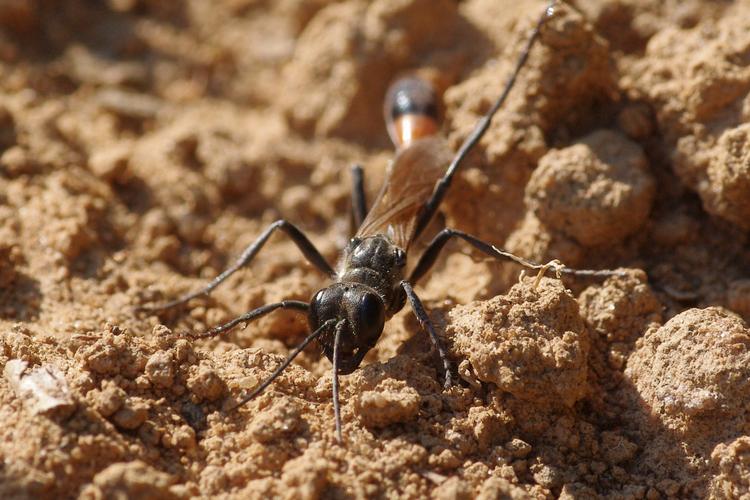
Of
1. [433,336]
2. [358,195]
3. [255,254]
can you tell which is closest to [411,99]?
[358,195]

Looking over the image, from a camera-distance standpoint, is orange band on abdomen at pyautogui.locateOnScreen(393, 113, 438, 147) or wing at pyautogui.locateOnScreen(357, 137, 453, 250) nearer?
wing at pyautogui.locateOnScreen(357, 137, 453, 250)

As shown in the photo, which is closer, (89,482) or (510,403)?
(89,482)

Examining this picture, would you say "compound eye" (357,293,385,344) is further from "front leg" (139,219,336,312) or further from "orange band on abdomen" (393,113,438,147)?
"orange band on abdomen" (393,113,438,147)

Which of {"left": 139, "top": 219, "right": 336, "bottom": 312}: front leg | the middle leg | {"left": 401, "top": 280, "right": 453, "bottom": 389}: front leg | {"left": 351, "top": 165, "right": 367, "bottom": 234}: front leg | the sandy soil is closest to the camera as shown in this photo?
the sandy soil

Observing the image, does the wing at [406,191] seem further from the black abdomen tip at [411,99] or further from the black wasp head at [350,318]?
the black wasp head at [350,318]

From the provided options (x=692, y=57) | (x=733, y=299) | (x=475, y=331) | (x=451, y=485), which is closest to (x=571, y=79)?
(x=692, y=57)

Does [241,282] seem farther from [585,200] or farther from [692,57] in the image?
[692,57]

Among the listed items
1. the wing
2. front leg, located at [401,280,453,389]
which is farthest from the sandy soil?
the wing
